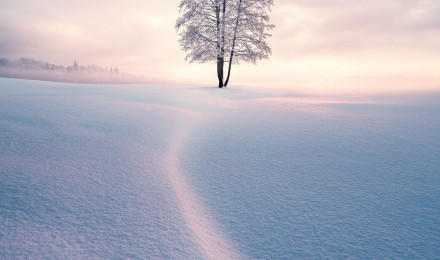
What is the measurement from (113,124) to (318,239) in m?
4.55

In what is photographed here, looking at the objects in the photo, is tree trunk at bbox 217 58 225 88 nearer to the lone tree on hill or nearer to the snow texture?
the lone tree on hill

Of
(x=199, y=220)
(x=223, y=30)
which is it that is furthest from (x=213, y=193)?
(x=223, y=30)

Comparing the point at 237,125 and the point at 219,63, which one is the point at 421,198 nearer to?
the point at 237,125

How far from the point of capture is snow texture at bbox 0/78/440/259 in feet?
6.08

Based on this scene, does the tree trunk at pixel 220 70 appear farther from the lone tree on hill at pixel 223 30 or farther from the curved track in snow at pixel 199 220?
the curved track in snow at pixel 199 220

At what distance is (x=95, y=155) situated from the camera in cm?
346

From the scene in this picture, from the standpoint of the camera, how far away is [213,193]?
263 centimetres

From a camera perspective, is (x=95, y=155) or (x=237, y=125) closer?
(x=95, y=155)

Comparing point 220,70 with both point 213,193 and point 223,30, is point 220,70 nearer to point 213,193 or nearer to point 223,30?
point 223,30

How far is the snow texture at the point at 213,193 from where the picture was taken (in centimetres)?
185

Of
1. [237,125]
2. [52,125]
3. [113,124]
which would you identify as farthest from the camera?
[237,125]

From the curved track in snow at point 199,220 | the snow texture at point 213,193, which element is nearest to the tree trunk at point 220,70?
the snow texture at point 213,193

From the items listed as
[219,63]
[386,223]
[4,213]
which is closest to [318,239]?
[386,223]

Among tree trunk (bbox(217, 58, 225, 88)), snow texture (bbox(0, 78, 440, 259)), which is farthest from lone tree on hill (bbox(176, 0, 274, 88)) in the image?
snow texture (bbox(0, 78, 440, 259))
